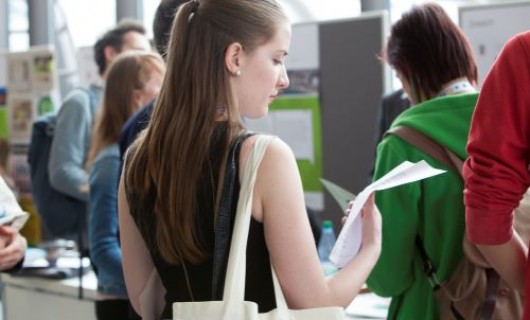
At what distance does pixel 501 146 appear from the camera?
133 centimetres

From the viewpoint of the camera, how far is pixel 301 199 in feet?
4.59

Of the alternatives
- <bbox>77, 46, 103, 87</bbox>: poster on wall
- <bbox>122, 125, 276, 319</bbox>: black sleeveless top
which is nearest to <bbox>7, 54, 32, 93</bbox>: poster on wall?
<bbox>77, 46, 103, 87</bbox>: poster on wall

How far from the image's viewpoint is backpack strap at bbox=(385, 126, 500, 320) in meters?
1.74

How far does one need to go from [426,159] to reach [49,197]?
8.07 ft

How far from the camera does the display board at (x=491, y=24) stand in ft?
11.0

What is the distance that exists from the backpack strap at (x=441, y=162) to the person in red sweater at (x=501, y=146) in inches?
13.6

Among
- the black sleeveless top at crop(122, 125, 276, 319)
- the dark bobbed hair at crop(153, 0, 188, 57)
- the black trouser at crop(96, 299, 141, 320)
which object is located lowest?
the black trouser at crop(96, 299, 141, 320)

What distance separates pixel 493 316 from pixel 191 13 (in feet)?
2.90

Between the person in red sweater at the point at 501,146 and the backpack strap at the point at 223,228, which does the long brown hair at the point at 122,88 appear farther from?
the person in red sweater at the point at 501,146

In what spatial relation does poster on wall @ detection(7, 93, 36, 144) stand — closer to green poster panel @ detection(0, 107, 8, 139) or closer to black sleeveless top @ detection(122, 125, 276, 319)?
green poster panel @ detection(0, 107, 8, 139)

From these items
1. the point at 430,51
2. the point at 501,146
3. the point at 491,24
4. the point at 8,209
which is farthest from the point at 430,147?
the point at 491,24

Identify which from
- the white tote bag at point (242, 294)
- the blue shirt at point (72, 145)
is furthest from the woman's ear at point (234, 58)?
the blue shirt at point (72, 145)

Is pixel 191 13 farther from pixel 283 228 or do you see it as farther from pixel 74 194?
pixel 74 194

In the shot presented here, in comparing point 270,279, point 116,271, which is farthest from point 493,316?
point 116,271
